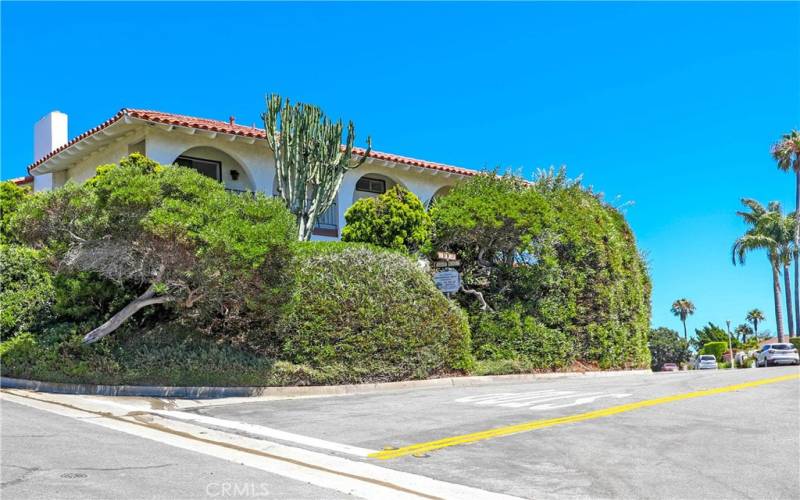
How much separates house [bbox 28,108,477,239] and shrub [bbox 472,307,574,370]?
6959 mm

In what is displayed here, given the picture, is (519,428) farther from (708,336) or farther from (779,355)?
(708,336)

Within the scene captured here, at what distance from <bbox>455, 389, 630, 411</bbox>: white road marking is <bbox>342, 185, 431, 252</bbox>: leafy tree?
745cm

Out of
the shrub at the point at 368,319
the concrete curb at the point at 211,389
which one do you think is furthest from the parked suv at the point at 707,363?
the concrete curb at the point at 211,389

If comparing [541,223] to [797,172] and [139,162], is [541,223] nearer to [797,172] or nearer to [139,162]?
[139,162]

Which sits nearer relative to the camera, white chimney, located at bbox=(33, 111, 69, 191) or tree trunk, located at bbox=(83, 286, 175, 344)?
tree trunk, located at bbox=(83, 286, 175, 344)

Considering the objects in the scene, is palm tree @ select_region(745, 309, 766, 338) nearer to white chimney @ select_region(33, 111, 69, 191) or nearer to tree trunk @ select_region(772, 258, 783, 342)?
tree trunk @ select_region(772, 258, 783, 342)

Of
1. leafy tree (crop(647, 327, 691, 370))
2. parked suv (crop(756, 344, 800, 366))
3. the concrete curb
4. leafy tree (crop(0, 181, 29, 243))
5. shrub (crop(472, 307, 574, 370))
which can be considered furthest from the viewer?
leafy tree (crop(647, 327, 691, 370))

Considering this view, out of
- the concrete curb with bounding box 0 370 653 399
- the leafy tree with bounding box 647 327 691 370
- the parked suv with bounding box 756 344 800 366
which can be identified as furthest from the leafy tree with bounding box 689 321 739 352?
the concrete curb with bounding box 0 370 653 399

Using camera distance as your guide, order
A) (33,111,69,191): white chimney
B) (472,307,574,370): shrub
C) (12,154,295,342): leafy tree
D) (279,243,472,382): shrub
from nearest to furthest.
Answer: (12,154,295,342): leafy tree
(279,243,472,382): shrub
(472,307,574,370): shrub
(33,111,69,191): white chimney

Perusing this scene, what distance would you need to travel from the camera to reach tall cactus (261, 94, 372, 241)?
19.4 meters

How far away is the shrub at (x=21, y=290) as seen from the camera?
56.4 feet

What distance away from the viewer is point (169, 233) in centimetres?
1317

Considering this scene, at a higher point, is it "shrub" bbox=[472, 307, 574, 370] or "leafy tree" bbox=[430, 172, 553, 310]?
"leafy tree" bbox=[430, 172, 553, 310]

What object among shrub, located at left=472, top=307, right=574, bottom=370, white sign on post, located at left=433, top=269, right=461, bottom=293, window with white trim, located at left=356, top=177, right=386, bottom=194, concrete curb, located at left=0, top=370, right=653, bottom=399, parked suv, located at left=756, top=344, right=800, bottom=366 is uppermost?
window with white trim, located at left=356, top=177, right=386, bottom=194
